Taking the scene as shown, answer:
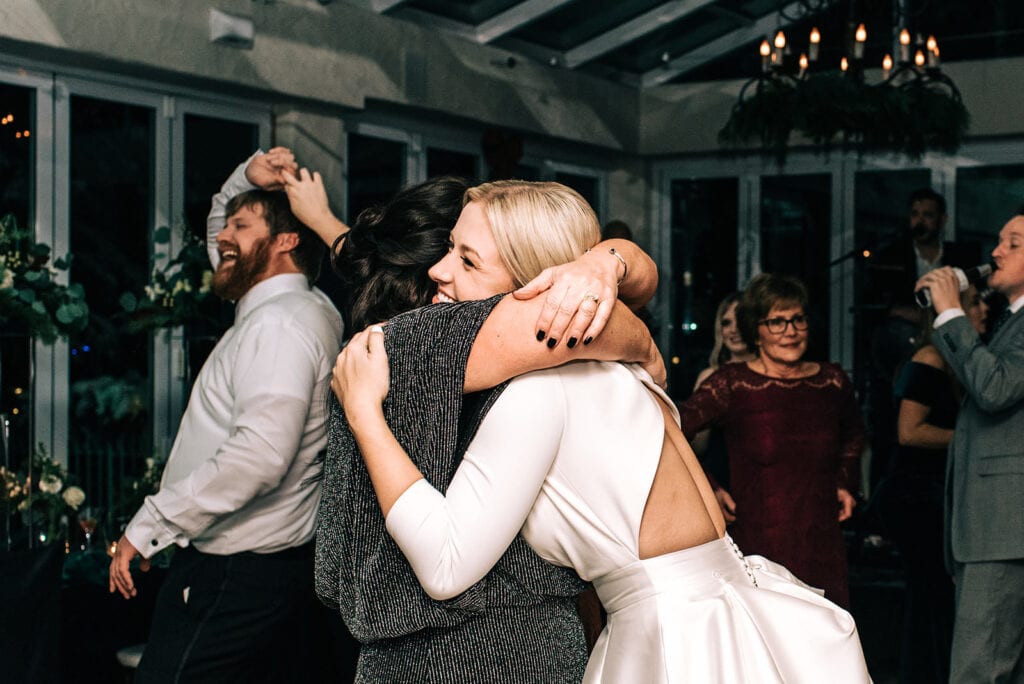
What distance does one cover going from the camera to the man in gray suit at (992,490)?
349 cm

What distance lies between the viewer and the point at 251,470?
266cm

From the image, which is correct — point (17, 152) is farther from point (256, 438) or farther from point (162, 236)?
point (256, 438)

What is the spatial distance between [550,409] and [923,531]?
10.4 ft

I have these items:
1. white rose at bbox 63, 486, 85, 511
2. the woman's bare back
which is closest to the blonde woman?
the woman's bare back

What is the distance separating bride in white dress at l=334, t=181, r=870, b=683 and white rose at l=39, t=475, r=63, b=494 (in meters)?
2.52

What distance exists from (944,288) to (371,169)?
13.2ft

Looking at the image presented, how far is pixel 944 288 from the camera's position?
3.70 meters

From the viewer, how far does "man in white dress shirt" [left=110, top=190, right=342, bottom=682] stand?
104 inches

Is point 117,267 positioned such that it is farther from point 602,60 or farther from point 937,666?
point 602,60

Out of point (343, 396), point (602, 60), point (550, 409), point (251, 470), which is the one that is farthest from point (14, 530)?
point (602, 60)

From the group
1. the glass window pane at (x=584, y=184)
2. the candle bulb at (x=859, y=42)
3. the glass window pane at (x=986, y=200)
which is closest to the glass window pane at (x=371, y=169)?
the glass window pane at (x=584, y=184)

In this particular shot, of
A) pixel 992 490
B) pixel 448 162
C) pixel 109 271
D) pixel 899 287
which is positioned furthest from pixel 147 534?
pixel 899 287

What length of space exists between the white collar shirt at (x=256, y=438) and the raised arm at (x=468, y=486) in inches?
47.5

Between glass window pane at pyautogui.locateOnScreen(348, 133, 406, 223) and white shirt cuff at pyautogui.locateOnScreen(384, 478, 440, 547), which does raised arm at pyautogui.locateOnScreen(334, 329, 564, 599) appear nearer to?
white shirt cuff at pyautogui.locateOnScreen(384, 478, 440, 547)
